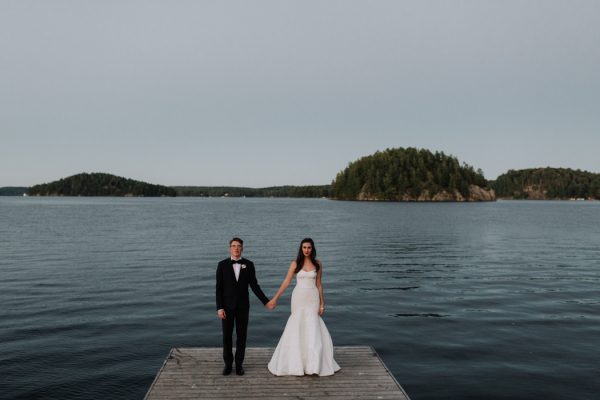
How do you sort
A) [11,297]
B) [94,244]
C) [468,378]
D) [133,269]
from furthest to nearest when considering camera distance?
[94,244]
[133,269]
[11,297]
[468,378]

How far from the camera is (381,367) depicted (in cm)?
1044

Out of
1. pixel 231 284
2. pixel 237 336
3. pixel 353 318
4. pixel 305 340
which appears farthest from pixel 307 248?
pixel 353 318

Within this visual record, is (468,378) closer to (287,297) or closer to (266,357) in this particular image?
(266,357)

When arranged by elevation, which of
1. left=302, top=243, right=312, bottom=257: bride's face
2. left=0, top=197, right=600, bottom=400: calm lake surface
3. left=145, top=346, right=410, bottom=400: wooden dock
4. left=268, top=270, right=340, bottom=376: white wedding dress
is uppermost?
left=302, top=243, right=312, bottom=257: bride's face

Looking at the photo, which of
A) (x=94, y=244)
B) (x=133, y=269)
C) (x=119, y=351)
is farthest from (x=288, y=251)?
(x=119, y=351)

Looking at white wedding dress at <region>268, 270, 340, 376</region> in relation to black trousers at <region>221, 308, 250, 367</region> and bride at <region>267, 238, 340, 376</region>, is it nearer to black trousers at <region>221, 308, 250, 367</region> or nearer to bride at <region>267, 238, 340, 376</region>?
bride at <region>267, 238, 340, 376</region>

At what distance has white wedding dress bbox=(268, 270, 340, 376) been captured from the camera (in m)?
9.88

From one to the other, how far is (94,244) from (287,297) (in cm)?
3005

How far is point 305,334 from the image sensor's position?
1000 centimetres

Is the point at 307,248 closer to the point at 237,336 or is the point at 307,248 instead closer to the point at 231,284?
the point at 231,284

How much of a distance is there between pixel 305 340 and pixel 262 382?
113 cm

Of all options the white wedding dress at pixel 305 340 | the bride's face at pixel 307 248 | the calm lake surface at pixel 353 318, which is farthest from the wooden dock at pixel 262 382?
the bride's face at pixel 307 248

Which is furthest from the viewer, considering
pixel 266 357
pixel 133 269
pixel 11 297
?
pixel 133 269

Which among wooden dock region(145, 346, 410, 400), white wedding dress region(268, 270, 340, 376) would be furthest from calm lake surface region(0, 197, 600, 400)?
white wedding dress region(268, 270, 340, 376)
